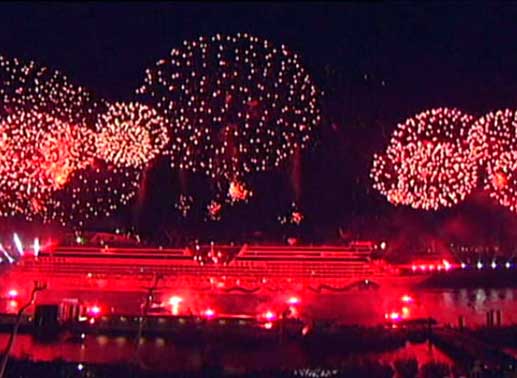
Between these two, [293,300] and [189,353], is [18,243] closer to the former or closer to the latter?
[293,300]

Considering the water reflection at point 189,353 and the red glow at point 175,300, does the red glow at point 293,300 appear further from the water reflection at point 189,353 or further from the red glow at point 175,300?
the water reflection at point 189,353

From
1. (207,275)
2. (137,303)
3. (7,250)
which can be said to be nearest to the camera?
(137,303)

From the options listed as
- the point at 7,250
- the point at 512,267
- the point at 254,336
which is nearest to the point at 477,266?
the point at 512,267

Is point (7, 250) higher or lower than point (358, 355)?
higher

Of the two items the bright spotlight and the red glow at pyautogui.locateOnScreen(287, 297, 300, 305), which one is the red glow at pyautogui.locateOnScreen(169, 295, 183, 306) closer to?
the red glow at pyautogui.locateOnScreen(287, 297, 300, 305)

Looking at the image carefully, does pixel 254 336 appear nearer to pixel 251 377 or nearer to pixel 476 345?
pixel 476 345

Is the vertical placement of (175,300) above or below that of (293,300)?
below

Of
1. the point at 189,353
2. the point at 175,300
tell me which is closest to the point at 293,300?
the point at 175,300

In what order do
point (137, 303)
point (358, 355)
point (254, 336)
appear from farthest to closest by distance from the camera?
1. point (137, 303)
2. point (254, 336)
3. point (358, 355)

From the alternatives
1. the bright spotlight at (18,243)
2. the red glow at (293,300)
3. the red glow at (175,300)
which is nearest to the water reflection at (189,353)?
the red glow at (175,300)

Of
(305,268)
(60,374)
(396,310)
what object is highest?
(305,268)

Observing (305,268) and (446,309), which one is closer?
(446,309)
